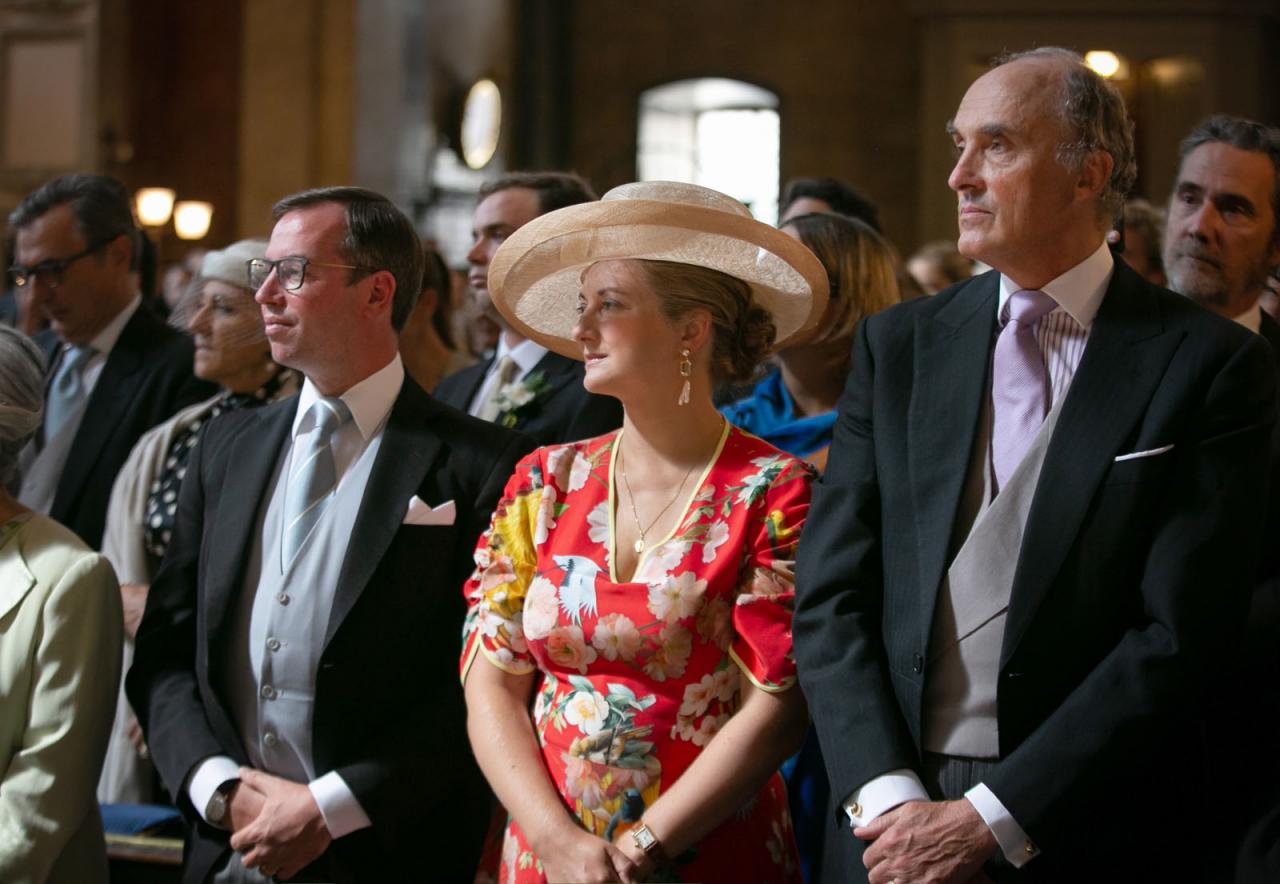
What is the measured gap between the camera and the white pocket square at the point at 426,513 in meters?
2.98

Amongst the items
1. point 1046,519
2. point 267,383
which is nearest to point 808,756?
point 1046,519

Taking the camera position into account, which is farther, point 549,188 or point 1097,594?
point 549,188

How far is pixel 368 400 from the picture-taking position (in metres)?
3.13

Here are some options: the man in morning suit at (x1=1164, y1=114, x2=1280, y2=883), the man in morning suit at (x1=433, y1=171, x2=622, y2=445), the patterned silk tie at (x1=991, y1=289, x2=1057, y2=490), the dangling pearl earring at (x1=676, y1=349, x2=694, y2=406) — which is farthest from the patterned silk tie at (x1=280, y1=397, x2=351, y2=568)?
the man in morning suit at (x1=1164, y1=114, x2=1280, y2=883)

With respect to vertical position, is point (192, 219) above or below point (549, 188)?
below

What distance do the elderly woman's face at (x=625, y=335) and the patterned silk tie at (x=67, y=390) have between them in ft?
7.13

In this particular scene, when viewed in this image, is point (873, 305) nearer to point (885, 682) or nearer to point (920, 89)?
point (885, 682)

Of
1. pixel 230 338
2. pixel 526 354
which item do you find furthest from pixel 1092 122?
pixel 230 338

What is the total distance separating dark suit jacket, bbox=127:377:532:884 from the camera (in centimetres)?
291

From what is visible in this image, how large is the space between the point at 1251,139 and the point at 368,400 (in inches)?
79.7

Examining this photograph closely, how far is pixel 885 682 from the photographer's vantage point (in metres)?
2.46

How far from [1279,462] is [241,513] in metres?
2.00

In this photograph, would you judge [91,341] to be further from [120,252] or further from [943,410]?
[943,410]

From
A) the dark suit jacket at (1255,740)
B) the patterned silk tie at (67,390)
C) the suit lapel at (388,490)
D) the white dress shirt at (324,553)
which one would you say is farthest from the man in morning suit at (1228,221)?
the patterned silk tie at (67,390)
